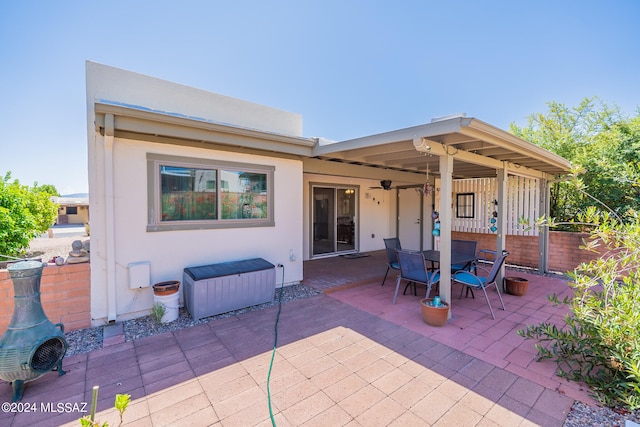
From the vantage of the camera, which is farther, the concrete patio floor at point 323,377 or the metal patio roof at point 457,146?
the metal patio roof at point 457,146

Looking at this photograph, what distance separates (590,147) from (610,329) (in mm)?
8580

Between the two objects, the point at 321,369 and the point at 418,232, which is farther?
the point at 418,232

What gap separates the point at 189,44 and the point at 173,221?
13.9 feet

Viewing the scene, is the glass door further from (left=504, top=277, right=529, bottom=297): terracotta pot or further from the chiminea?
the chiminea

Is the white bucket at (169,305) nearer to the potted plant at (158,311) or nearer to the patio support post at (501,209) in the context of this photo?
the potted plant at (158,311)

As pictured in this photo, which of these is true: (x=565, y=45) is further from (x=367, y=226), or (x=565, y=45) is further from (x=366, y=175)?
(x=367, y=226)

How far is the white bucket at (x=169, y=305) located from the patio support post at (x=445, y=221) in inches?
147

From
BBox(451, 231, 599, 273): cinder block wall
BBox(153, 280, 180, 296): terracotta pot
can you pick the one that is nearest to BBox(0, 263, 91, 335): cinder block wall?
BBox(153, 280, 180, 296): terracotta pot

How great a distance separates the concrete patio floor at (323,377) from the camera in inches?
82.6

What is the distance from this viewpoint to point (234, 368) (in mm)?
2713

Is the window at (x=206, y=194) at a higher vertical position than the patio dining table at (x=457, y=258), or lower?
higher

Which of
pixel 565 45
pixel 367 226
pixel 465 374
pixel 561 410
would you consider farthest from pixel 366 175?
pixel 565 45

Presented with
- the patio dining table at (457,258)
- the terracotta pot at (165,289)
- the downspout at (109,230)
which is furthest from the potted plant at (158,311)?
the patio dining table at (457,258)

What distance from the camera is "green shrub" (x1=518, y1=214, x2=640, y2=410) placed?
6.98 ft
